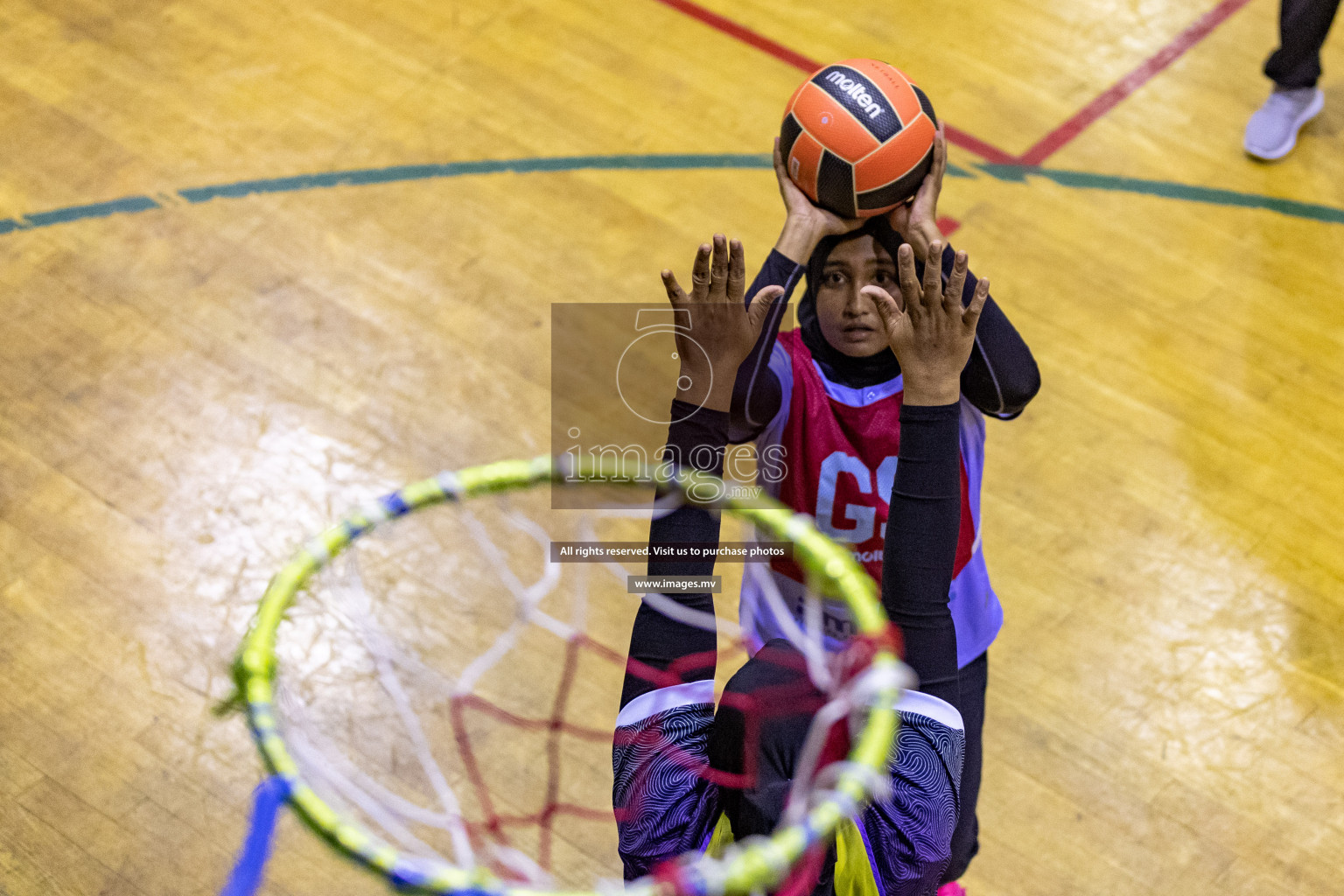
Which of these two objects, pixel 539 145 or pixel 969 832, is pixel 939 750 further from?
pixel 539 145

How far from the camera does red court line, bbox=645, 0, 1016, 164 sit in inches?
151

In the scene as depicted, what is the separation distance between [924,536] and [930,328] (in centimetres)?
28

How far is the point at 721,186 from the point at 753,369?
180cm

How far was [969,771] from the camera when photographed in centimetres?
209

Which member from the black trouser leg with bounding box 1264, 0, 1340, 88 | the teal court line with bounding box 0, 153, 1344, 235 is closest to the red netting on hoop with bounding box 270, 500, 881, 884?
the teal court line with bounding box 0, 153, 1344, 235

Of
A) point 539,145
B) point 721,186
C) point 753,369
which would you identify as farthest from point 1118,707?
point 539,145

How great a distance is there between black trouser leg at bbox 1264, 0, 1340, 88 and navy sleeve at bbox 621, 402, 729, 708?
2923 millimetres

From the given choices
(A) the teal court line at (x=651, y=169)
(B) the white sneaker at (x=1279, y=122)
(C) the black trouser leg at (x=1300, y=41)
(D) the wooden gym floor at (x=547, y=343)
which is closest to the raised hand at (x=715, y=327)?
(D) the wooden gym floor at (x=547, y=343)

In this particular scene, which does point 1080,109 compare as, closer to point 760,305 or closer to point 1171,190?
point 1171,190

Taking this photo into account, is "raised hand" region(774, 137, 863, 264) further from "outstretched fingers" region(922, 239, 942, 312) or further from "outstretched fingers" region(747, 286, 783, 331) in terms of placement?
"outstretched fingers" region(922, 239, 942, 312)

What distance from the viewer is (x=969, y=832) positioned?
2104mm

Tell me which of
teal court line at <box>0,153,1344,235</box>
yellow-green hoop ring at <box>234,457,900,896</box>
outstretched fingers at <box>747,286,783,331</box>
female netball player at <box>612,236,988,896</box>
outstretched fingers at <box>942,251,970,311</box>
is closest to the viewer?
yellow-green hoop ring at <box>234,457,900,896</box>

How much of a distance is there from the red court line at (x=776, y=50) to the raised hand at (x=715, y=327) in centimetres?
228

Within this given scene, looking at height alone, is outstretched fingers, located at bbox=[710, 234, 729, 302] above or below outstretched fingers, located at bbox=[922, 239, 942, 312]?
below
